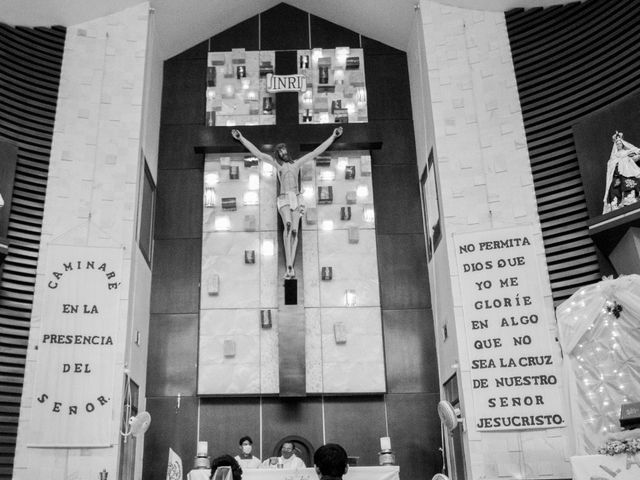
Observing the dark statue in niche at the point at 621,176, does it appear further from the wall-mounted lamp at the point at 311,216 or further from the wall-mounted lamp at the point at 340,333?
the wall-mounted lamp at the point at 311,216

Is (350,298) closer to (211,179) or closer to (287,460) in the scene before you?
(287,460)

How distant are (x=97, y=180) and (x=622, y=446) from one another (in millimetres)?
5697

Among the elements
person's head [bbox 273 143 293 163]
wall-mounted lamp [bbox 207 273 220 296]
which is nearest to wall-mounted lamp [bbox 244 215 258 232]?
wall-mounted lamp [bbox 207 273 220 296]

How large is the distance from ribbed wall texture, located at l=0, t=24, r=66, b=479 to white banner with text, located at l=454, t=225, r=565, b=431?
432 centimetres

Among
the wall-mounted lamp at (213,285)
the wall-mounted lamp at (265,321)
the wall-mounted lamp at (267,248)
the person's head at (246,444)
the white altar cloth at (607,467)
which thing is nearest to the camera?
the white altar cloth at (607,467)

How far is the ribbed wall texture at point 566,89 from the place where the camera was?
23.0 feet

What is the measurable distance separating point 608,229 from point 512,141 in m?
1.55

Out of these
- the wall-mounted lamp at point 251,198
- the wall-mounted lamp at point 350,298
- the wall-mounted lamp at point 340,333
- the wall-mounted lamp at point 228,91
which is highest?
the wall-mounted lamp at point 228,91

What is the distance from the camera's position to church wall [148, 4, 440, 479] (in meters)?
7.86

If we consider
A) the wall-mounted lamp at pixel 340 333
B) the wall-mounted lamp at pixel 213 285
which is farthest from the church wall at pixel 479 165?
the wall-mounted lamp at pixel 213 285

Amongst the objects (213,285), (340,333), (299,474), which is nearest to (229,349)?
(213,285)

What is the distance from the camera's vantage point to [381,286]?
335 inches

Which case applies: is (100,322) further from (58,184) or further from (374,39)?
(374,39)

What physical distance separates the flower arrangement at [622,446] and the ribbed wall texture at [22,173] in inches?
199
